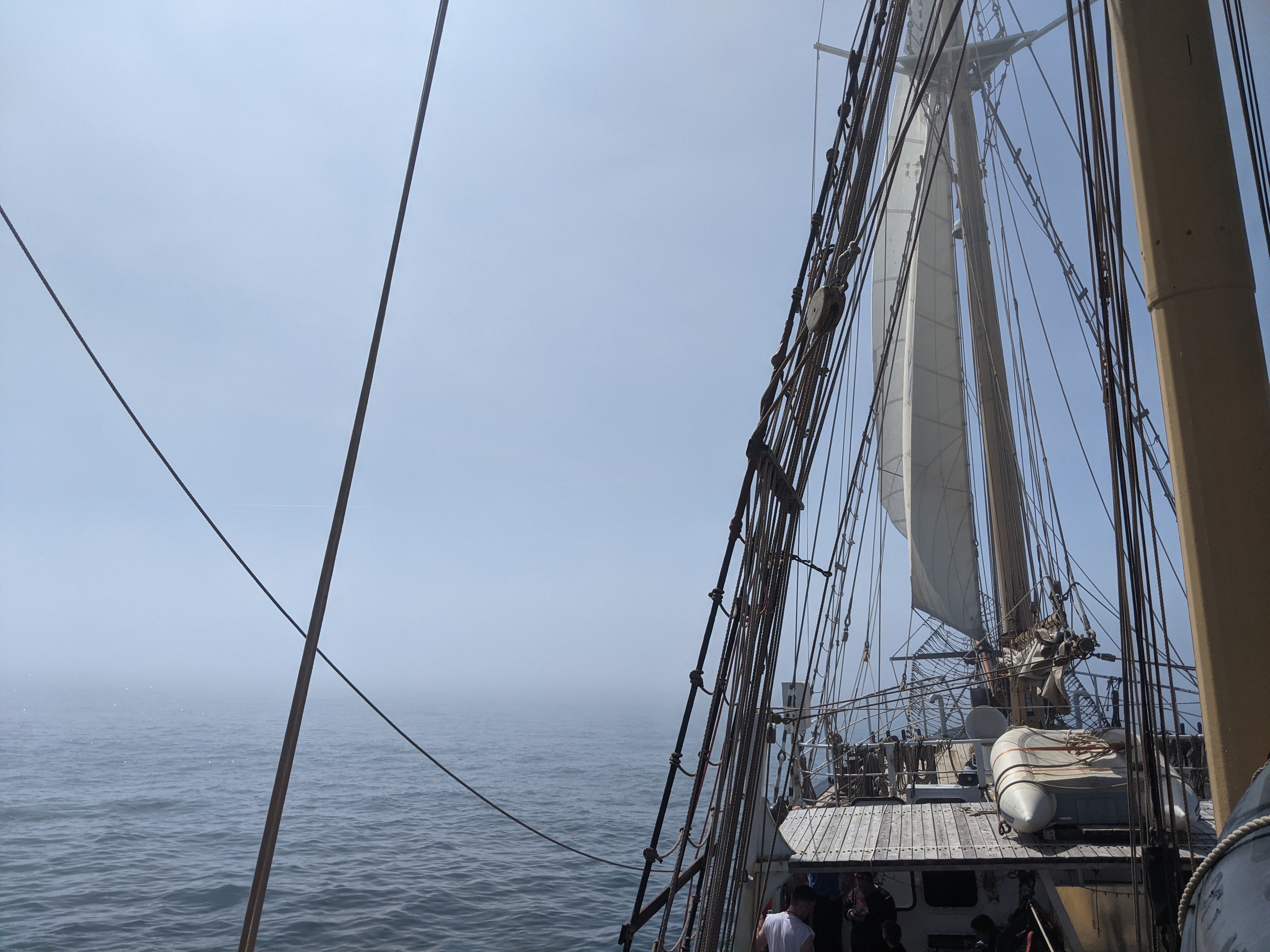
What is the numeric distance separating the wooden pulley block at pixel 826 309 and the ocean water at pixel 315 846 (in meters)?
10.9

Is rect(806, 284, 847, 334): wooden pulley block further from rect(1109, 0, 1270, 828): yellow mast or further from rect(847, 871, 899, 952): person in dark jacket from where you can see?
rect(847, 871, 899, 952): person in dark jacket

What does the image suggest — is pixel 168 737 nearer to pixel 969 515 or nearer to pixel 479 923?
pixel 479 923

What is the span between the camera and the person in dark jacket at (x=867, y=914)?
620 cm

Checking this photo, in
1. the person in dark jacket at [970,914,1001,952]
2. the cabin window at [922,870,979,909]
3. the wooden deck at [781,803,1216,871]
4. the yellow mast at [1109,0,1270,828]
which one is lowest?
the person in dark jacket at [970,914,1001,952]

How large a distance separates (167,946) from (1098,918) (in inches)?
457

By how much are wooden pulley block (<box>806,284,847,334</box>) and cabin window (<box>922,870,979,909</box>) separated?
4774 millimetres

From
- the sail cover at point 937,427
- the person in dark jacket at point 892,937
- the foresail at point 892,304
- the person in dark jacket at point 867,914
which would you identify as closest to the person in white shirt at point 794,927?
the person in dark jacket at point 892,937

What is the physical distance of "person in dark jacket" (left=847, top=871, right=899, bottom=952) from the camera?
20.4 ft

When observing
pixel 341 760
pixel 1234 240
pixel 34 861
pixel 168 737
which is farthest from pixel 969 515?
pixel 168 737

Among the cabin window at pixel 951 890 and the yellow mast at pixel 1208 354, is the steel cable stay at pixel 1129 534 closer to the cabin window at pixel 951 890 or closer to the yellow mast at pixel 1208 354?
the yellow mast at pixel 1208 354

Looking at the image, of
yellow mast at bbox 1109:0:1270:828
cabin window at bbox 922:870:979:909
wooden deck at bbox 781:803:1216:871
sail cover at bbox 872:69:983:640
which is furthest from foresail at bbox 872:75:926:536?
yellow mast at bbox 1109:0:1270:828

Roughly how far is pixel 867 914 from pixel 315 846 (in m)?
15.9

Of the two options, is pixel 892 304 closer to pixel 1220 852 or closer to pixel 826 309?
pixel 826 309

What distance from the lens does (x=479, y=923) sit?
13.2 meters
